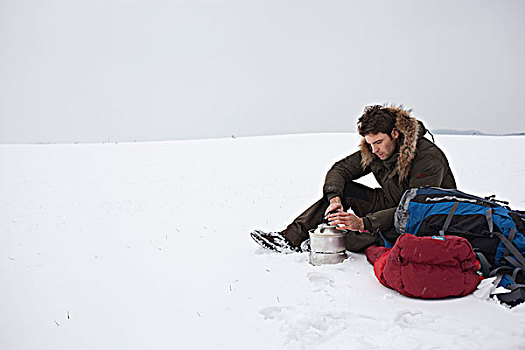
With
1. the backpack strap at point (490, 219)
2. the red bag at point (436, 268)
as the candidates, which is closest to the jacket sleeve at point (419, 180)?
the backpack strap at point (490, 219)

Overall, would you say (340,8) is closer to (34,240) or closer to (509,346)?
(34,240)

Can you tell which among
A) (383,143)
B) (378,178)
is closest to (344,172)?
(378,178)

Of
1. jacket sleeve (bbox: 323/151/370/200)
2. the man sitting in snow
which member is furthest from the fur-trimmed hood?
jacket sleeve (bbox: 323/151/370/200)

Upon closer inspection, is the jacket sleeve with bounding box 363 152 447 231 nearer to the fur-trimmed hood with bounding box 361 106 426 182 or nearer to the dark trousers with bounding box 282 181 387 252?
the fur-trimmed hood with bounding box 361 106 426 182

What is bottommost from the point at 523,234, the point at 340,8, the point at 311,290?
the point at 311,290

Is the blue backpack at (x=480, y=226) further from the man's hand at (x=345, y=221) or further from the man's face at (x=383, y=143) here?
the man's face at (x=383, y=143)

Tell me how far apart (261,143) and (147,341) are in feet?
48.1

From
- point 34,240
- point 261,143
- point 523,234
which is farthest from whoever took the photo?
point 261,143

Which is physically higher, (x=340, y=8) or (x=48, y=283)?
(x=340, y=8)

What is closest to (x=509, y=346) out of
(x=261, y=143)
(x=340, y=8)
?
(x=340, y=8)

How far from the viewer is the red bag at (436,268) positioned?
267 cm

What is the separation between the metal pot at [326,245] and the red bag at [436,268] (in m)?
0.76

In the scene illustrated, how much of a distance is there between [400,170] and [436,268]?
114 cm

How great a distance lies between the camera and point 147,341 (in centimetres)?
236
